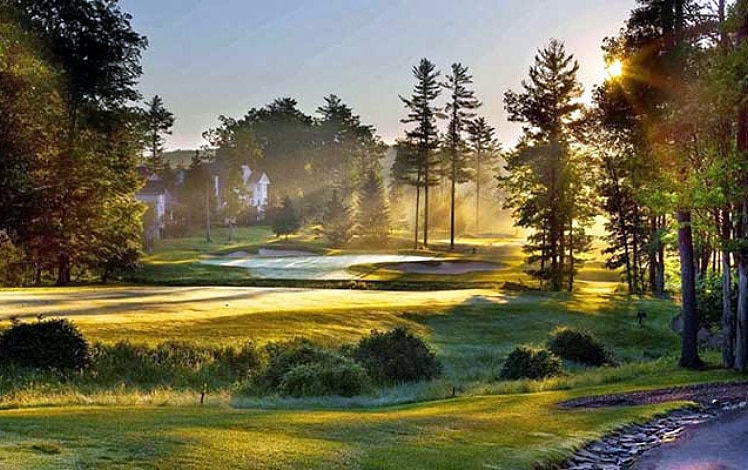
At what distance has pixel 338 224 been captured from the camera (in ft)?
269

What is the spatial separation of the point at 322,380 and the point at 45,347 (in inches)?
281

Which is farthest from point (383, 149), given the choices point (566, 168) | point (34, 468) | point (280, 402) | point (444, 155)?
point (34, 468)

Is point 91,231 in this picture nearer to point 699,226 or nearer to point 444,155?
point 699,226

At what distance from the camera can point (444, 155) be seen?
90.1 m

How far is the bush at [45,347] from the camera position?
18.7 metres

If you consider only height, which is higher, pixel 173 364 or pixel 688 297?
pixel 688 297

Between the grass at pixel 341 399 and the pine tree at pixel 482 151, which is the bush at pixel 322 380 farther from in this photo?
the pine tree at pixel 482 151

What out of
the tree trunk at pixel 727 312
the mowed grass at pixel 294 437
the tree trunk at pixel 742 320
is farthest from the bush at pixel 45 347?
the tree trunk at pixel 727 312

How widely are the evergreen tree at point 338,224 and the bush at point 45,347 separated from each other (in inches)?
2403

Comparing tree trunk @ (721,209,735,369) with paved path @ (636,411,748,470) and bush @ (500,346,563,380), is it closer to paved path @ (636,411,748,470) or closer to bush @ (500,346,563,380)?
bush @ (500,346,563,380)

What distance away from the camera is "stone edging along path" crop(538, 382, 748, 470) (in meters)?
10.9

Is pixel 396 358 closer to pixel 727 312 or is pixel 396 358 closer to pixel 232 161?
pixel 727 312

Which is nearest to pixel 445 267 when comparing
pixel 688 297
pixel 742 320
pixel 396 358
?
pixel 688 297

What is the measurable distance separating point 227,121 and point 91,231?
8778cm
